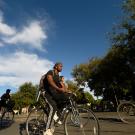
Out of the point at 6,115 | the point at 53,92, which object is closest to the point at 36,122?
the point at 53,92

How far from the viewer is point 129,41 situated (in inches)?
1519

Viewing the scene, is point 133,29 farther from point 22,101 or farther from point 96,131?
point 22,101

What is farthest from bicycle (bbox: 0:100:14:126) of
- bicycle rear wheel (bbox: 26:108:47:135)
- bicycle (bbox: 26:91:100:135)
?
bicycle (bbox: 26:91:100:135)

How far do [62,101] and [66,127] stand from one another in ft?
2.25

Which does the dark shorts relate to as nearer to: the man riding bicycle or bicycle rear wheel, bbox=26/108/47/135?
the man riding bicycle

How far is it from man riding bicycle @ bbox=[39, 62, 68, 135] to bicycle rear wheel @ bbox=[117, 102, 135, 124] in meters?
4.64

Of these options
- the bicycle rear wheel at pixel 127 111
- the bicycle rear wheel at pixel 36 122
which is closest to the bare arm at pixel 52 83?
the bicycle rear wheel at pixel 36 122

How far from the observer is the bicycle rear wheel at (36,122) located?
984cm

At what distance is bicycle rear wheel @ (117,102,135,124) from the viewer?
1344cm

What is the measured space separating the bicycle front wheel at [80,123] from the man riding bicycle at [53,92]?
53 cm

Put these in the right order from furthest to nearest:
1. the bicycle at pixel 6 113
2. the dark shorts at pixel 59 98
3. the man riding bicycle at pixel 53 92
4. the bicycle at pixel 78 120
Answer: the bicycle at pixel 6 113 → the man riding bicycle at pixel 53 92 → the dark shorts at pixel 59 98 → the bicycle at pixel 78 120

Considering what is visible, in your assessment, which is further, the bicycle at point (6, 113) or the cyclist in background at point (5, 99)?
the bicycle at point (6, 113)

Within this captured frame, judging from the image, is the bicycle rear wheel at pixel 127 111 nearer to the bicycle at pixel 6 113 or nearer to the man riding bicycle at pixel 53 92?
the man riding bicycle at pixel 53 92

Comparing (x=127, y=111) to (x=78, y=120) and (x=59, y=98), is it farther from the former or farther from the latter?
(x=78, y=120)
